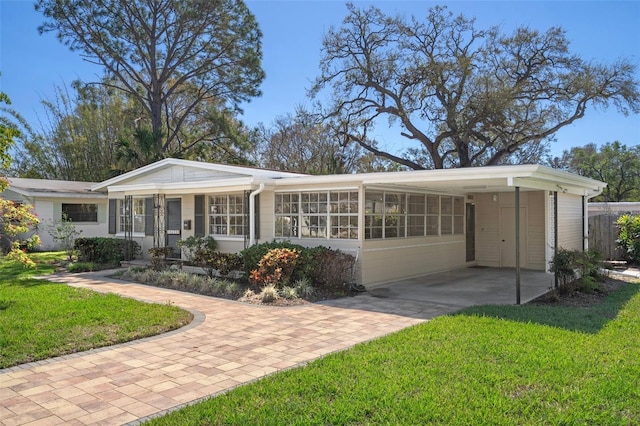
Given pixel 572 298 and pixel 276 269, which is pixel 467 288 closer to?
pixel 572 298

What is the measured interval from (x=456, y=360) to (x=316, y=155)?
2408cm

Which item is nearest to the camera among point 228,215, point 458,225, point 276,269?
point 276,269

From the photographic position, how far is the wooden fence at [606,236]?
50.9ft

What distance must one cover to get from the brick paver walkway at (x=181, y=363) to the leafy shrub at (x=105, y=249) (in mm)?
7860

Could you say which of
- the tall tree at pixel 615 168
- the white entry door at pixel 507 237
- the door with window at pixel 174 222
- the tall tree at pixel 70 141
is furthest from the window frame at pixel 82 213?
the tall tree at pixel 615 168

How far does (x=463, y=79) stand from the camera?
23.9m

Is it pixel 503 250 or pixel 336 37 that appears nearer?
pixel 503 250

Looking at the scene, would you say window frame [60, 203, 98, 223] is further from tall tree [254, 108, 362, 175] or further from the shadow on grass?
the shadow on grass

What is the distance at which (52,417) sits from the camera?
3912mm

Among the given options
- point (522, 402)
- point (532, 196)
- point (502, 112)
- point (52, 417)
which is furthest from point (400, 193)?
point (502, 112)

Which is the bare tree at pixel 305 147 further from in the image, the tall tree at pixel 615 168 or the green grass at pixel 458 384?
the green grass at pixel 458 384

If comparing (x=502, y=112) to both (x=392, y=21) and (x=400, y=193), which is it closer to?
(x=392, y=21)

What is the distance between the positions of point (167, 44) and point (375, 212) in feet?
75.3

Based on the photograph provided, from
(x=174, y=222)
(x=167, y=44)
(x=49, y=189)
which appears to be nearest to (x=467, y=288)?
(x=174, y=222)
